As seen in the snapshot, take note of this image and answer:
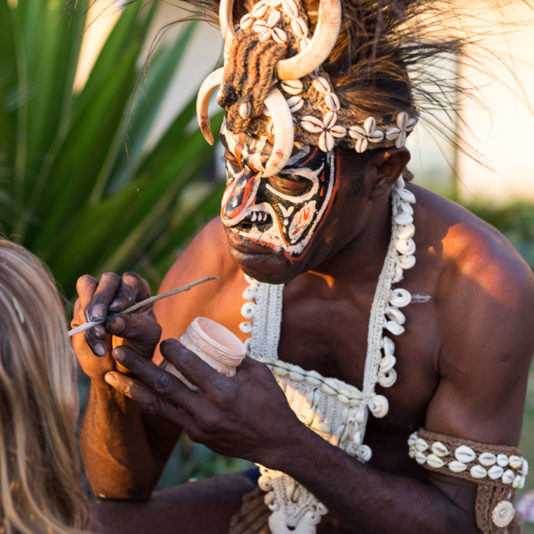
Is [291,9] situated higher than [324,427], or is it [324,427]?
[291,9]

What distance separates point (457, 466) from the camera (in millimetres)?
2406

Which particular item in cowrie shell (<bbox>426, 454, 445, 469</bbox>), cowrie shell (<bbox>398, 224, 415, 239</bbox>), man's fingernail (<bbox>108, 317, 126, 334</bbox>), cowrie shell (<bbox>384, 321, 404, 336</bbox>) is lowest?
cowrie shell (<bbox>426, 454, 445, 469</bbox>)

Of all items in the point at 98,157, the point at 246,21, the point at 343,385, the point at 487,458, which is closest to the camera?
the point at 246,21

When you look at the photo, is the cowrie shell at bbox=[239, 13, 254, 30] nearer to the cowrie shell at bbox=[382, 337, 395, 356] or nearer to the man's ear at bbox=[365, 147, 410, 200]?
the man's ear at bbox=[365, 147, 410, 200]

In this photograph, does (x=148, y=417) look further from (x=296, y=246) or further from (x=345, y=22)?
(x=345, y=22)

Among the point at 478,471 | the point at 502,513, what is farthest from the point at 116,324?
the point at 502,513

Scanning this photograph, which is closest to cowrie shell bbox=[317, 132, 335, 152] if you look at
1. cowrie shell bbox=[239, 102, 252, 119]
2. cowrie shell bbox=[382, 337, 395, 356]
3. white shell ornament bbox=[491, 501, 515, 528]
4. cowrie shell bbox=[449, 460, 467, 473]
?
cowrie shell bbox=[239, 102, 252, 119]

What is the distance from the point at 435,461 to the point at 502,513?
0.83ft

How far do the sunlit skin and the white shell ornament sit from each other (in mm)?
71

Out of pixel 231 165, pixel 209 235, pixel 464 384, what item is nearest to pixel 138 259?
pixel 209 235

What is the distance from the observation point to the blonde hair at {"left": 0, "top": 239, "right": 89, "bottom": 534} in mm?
1675

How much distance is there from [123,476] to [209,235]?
86 cm

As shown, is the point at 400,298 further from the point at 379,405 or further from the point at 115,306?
the point at 115,306

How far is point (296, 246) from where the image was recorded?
233 cm
